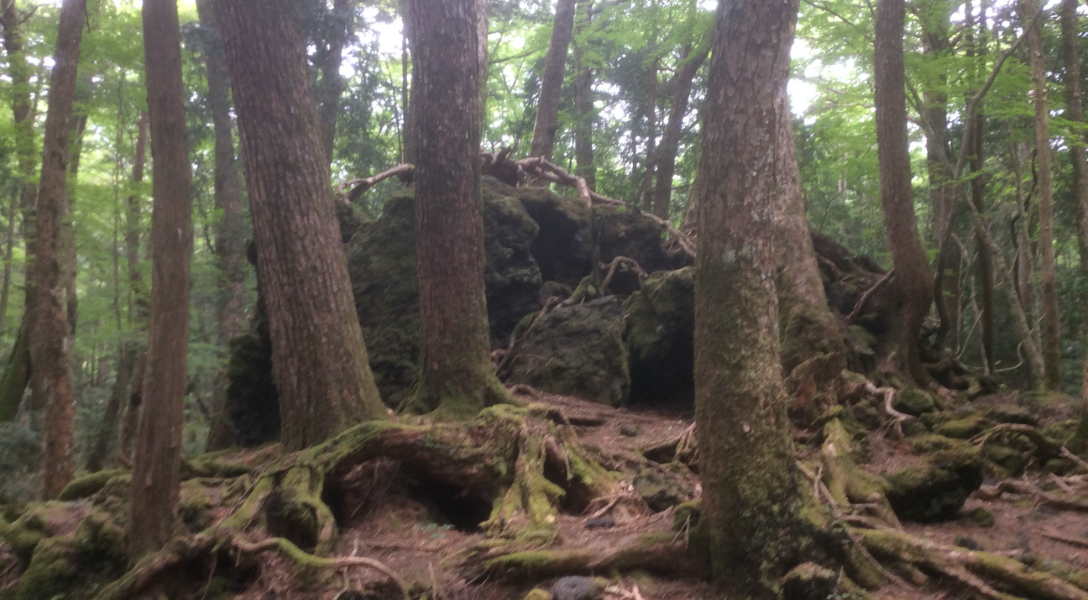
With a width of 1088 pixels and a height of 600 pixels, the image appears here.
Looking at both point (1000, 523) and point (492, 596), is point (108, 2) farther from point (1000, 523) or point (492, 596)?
point (1000, 523)

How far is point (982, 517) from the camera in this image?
5562 mm

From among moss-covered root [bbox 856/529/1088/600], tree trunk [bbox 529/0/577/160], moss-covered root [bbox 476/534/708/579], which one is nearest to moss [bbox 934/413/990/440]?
moss-covered root [bbox 856/529/1088/600]

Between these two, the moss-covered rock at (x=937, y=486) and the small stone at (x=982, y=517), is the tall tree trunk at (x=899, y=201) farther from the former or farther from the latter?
the small stone at (x=982, y=517)

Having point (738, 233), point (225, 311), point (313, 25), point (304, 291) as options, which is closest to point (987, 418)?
point (738, 233)

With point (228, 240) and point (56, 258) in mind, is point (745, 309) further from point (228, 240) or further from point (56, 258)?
point (228, 240)

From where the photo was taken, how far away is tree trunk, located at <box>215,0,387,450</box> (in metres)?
6.20

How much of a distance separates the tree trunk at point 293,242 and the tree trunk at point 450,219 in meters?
0.75

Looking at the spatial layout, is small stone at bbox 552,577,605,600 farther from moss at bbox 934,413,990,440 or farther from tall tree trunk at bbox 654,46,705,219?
tall tree trunk at bbox 654,46,705,219

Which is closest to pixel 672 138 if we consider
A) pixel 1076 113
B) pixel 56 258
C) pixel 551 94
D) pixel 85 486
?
pixel 551 94

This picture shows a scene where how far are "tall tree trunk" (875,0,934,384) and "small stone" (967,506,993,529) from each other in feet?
11.8

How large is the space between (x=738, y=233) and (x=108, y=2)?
15482mm

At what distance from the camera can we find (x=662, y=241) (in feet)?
39.7

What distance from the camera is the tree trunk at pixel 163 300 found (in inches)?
187

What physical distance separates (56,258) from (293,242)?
531cm
